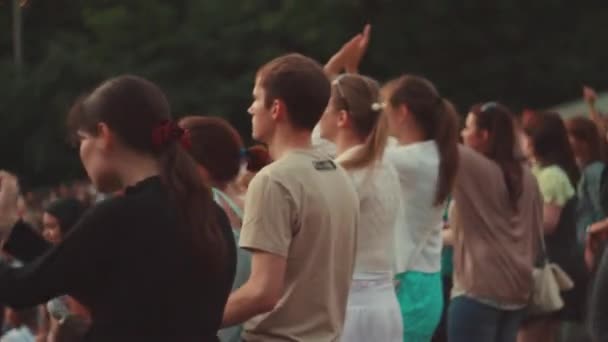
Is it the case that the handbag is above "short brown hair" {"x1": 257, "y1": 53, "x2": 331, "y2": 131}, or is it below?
below

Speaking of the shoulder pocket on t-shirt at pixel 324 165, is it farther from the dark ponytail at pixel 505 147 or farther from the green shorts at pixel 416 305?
the dark ponytail at pixel 505 147

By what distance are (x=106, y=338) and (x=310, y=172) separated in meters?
1.22

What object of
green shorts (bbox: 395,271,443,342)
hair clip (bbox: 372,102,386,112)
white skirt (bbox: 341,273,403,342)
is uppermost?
hair clip (bbox: 372,102,386,112)

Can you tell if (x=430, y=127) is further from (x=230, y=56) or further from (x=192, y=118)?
(x=230, y=56)

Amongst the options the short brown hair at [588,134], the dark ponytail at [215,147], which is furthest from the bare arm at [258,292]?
the short brown hair at [588,134]

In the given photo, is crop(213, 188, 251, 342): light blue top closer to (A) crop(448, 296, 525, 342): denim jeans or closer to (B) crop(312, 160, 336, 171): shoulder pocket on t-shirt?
(B) crop(312, 160, 336, 171): shoulder pocket on t-shirt

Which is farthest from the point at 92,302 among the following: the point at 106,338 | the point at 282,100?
the point at 282,100

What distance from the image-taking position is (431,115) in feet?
26.6

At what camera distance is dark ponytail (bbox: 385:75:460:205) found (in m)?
8.06

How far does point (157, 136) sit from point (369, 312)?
214 cm

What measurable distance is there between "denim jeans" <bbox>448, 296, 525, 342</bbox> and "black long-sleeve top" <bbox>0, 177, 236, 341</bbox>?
13.2ft

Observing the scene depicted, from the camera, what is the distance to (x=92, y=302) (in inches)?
193

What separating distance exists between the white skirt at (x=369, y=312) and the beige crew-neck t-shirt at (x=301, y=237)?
952mm

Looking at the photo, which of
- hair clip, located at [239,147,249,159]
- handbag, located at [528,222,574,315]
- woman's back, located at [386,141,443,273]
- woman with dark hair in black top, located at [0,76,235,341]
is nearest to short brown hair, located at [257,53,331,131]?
hair clip, located at [239,147,249,159]
